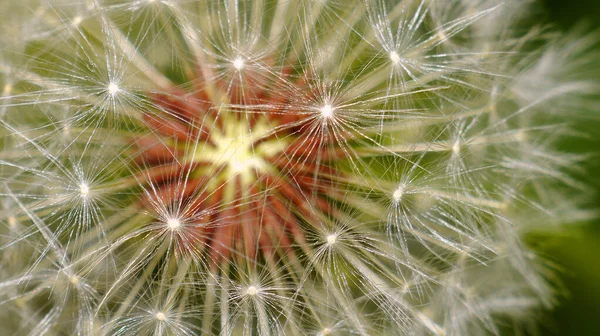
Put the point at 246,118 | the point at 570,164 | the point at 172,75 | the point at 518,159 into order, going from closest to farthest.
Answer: the point at 246,118 < the point at 172,75 < the point at 518,159 < the point at 570,164

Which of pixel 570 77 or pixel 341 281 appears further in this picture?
pixel 570 77

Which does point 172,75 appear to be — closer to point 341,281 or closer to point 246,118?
point 246,118

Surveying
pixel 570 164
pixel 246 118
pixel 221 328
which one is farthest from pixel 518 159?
pixel 221 328

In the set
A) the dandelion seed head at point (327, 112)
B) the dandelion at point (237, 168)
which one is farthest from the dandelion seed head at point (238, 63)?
the dandelion seed head at point (327, 112)

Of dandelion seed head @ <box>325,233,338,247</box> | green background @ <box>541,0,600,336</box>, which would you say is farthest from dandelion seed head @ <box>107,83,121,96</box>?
green background @ <box>541,0,600,336</box>

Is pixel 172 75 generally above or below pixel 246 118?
above

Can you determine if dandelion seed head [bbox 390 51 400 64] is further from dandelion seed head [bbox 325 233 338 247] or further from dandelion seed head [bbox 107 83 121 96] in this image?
dandelion seed head [bbox 107 83 121 96]
